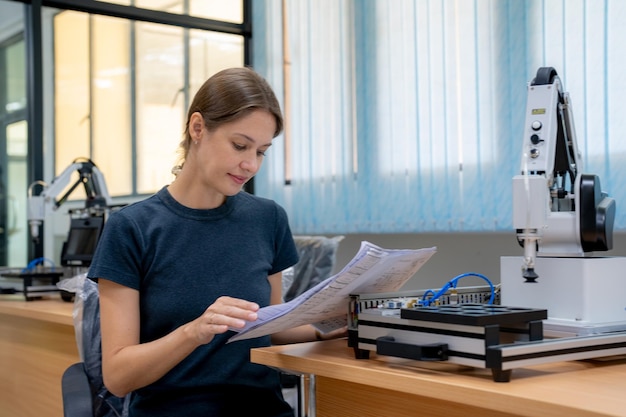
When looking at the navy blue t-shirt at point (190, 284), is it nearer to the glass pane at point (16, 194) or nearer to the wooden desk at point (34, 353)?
the wooden desk at point (34, 353)

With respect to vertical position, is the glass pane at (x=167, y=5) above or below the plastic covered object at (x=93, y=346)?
above

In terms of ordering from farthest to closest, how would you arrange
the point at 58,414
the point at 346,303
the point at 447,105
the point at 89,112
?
the point at 89,112 < the point at 447,105 < the point at 58,414 < the point at 346,303

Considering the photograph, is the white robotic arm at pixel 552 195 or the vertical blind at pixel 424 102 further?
the vertical blind at pixel 424 102

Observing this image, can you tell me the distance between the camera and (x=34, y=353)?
272 centimetres

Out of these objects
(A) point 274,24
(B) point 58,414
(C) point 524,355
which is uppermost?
(A) point 274,24

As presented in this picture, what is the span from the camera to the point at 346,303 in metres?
1.35

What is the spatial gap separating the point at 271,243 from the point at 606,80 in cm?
126

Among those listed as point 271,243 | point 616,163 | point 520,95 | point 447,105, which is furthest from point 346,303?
point 447,105

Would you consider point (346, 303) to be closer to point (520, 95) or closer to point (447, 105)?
point (520, 95)

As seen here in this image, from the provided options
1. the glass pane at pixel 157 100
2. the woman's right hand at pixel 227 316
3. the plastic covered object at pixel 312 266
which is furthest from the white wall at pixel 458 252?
the woman's right hand at pixel 227 316

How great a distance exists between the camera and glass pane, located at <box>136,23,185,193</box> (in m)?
4.02

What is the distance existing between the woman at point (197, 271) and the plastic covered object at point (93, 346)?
0.42 feet

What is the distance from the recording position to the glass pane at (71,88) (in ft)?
12.2

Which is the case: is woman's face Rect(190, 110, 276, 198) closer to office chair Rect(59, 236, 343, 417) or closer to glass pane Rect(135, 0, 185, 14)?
office chair Rect(59, 236, 343, 417)
